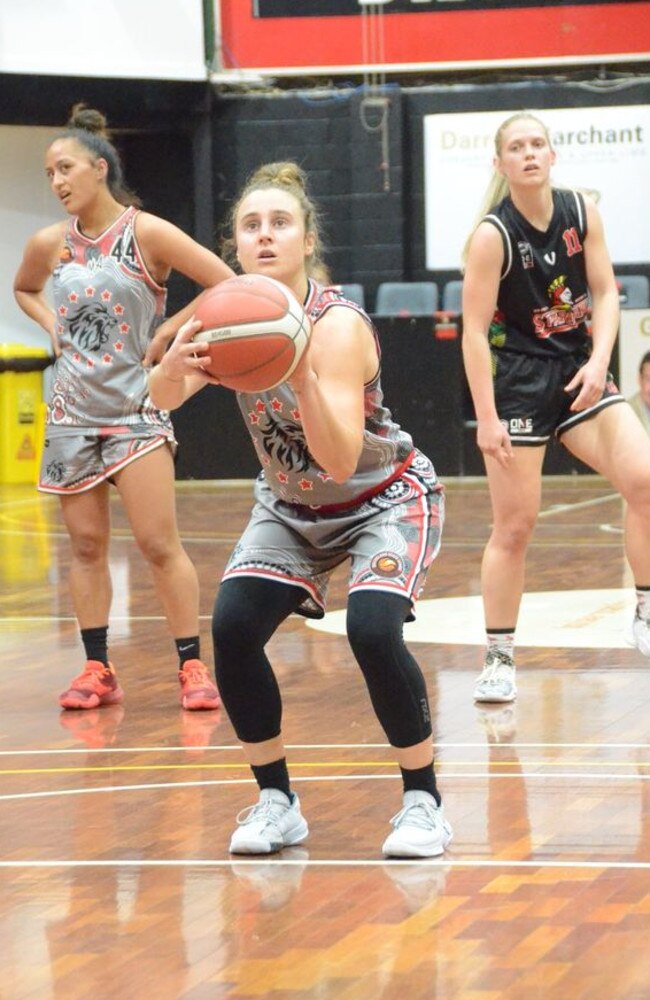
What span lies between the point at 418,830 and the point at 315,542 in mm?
715

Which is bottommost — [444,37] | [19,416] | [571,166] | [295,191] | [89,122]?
[19,416]

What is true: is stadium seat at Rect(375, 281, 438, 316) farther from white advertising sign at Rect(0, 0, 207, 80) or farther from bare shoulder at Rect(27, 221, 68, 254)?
bare shoulder at Rect(27, 221, 68, 254)

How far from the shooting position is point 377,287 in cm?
1770

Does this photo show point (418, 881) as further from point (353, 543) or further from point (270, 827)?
point (353, 543)

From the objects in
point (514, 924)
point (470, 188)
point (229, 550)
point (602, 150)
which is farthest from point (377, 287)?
point (514, 924)

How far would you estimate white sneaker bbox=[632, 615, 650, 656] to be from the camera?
647 centimetres

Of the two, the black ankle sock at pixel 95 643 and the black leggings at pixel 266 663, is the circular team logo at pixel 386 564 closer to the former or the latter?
the black leggings at pixel 266 663

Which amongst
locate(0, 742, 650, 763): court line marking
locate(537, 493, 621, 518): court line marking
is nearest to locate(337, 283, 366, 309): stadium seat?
locate(537, 493, 621, 518): court line marking

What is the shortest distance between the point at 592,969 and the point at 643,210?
14.6m

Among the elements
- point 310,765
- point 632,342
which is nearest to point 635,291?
point 632,342

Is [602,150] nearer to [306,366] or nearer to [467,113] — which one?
[467,113]

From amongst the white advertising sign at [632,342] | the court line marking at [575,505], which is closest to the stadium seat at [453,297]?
the white advertising sign at [632,342]

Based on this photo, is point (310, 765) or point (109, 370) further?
point (109, 370)

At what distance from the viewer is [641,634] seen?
649cm
